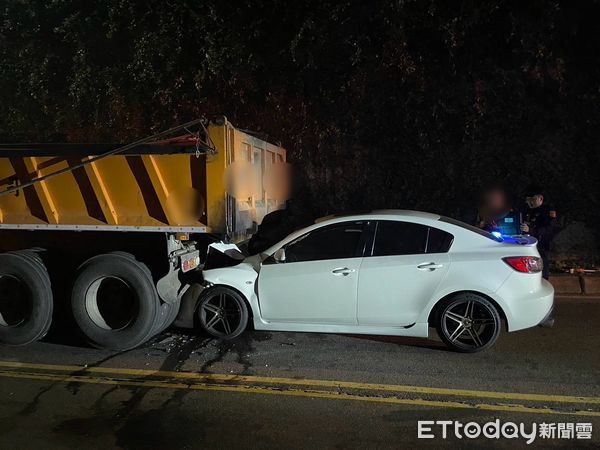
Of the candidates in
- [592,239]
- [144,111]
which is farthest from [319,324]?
[144,111]

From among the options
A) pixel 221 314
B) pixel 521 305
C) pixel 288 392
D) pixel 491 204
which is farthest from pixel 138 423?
pixel 491 204

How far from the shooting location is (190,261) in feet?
20.1

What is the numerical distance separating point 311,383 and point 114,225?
8.73ft

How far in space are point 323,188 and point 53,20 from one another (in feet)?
24.2

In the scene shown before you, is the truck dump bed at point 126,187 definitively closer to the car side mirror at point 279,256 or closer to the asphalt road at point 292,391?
the car side mirror at point 279,256

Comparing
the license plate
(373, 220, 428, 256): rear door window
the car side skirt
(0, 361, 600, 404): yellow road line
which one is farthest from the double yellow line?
(373, 220, 428, 256): rear door window

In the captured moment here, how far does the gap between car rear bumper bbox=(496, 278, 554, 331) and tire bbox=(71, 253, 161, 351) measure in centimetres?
351

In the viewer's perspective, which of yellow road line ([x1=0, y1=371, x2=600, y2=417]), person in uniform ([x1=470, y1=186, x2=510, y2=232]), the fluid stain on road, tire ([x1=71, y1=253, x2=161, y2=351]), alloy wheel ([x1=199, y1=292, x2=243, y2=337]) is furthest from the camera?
person in uniform ([x1=470, y1=186, x2=510, y2=232])

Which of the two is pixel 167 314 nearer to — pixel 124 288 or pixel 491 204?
pixel 124 288

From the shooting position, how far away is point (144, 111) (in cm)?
1198

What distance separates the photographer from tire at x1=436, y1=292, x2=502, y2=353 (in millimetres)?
5367

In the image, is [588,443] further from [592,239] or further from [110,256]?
[592,239]

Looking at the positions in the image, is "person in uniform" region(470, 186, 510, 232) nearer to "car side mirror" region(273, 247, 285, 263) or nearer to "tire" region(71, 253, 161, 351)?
"car side mirror" region(273, 247, 285, 263)

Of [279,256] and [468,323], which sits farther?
[279,256]
